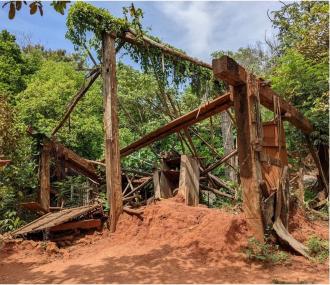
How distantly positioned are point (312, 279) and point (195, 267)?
1.70 m

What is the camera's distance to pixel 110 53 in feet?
29.0

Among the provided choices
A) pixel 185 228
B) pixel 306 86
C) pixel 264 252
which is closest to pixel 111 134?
pixel 185 228

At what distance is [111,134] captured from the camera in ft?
28.1

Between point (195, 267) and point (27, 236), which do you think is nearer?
point (195, 267)

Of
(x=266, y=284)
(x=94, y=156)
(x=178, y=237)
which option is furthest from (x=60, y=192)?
(x=266, y=284)

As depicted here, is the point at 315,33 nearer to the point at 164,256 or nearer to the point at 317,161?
the point at 317,161

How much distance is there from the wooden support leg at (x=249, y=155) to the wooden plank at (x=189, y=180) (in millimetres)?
3206

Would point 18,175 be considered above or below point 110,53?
below

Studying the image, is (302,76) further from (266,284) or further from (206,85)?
(266,284)

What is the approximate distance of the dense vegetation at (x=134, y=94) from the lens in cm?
940

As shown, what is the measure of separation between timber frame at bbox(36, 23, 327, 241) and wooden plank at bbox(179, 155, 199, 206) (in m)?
0.11

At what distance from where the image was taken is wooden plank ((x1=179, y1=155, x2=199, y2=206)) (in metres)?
9.67

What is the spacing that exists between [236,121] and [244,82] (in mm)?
723

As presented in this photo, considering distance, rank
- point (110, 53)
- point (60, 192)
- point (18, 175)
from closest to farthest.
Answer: point (110, 53)
point (18, 175)
point (60, 192)
